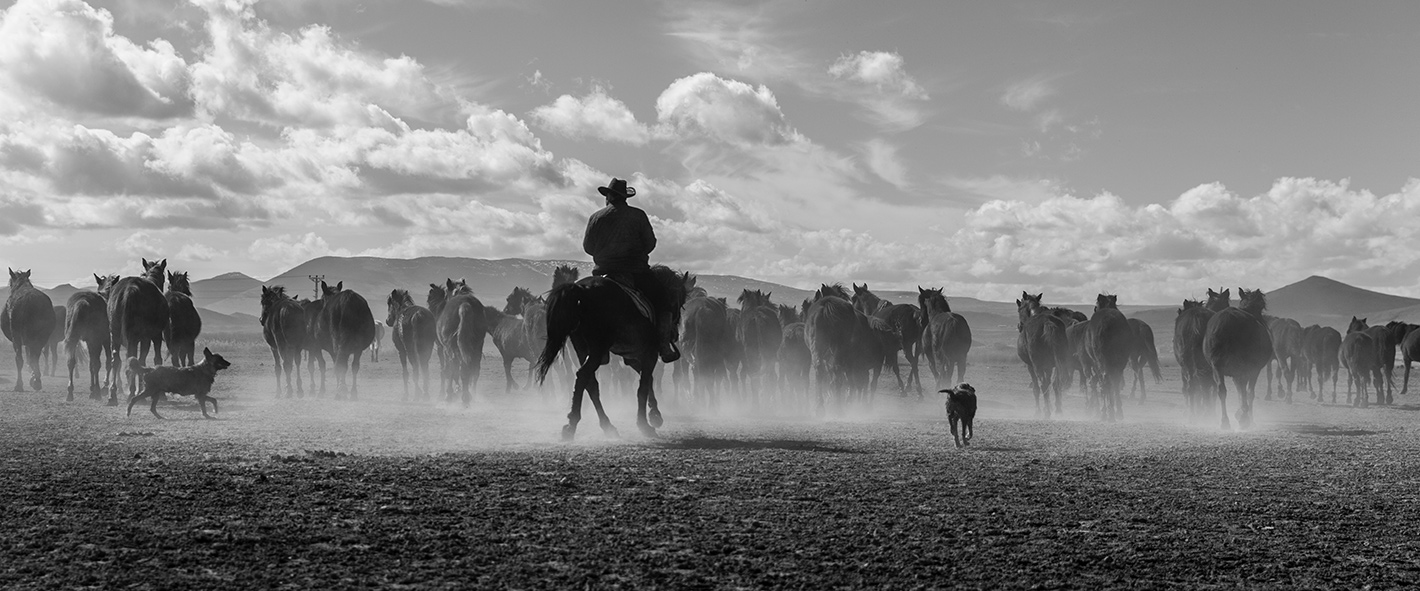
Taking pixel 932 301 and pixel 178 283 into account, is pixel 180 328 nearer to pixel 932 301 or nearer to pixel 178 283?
pixel 178 283

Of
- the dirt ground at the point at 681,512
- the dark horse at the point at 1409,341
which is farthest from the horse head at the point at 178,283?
the dark horse at the point at 1409,341

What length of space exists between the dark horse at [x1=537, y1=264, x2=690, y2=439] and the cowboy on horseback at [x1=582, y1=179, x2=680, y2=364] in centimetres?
24

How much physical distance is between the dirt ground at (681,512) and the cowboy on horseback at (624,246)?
5.11 ft

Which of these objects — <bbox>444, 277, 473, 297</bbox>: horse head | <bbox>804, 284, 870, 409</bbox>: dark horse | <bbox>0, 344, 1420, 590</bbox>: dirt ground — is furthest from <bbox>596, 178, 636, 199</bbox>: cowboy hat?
<bbox>444, 277, 473, 297</bbox>: horse head

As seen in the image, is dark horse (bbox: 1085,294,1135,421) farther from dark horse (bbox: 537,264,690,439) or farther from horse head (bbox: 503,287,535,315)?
horse head (bbox: 503,287,535,315)

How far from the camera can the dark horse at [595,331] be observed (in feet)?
36.9

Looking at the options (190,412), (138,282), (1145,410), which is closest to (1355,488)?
(190,412)

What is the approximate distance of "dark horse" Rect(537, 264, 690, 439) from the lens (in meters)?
11.2

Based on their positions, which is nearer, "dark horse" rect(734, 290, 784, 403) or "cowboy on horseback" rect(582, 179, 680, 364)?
"cowboy on horseback" rect(582, 179, 680, 364)

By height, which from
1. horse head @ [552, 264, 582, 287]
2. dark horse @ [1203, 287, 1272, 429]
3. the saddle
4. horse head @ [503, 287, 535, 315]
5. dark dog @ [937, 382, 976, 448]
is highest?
horse head @ [552, 264, 582, 287]

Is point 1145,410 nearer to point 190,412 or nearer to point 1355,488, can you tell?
point 1355,488

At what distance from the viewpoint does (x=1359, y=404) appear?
26391 millimetres

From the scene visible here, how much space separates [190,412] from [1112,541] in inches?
535

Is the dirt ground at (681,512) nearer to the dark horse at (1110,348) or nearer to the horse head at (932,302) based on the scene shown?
the dark horse at (1110,348)
